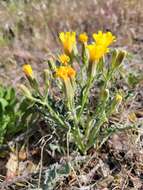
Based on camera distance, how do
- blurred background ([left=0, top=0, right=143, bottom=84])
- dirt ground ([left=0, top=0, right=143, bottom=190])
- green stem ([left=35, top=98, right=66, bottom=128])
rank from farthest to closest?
blurred background ([left=0, top=0, right=143, bottom=84]), dirt ground ([left=0, top=0, right=143, bottom=190]), green stem ([left=35, top=98, right=66, bottom=128])

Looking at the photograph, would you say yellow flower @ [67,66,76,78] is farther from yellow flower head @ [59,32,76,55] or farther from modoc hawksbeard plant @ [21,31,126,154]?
yellow flower head @ [59,32,76,55]

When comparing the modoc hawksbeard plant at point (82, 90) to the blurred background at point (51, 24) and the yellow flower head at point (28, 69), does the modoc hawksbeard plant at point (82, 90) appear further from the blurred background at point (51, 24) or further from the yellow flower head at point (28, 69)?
the blurred background at point (51, 24)

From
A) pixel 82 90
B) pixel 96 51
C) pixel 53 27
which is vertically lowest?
pixel 82 90

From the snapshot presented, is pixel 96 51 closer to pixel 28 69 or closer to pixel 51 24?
pixel 28 69

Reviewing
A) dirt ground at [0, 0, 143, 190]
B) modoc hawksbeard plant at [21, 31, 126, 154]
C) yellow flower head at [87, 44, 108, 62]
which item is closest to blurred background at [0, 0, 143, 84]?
dirt ground at [0, 0, 143, 190]

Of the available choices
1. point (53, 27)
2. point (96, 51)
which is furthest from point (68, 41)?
point (53, 27)

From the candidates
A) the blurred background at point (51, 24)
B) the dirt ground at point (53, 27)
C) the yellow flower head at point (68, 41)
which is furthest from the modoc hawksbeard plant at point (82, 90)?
the blurred background at point (51, 24)

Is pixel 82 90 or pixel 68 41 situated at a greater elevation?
pixel 68 41
